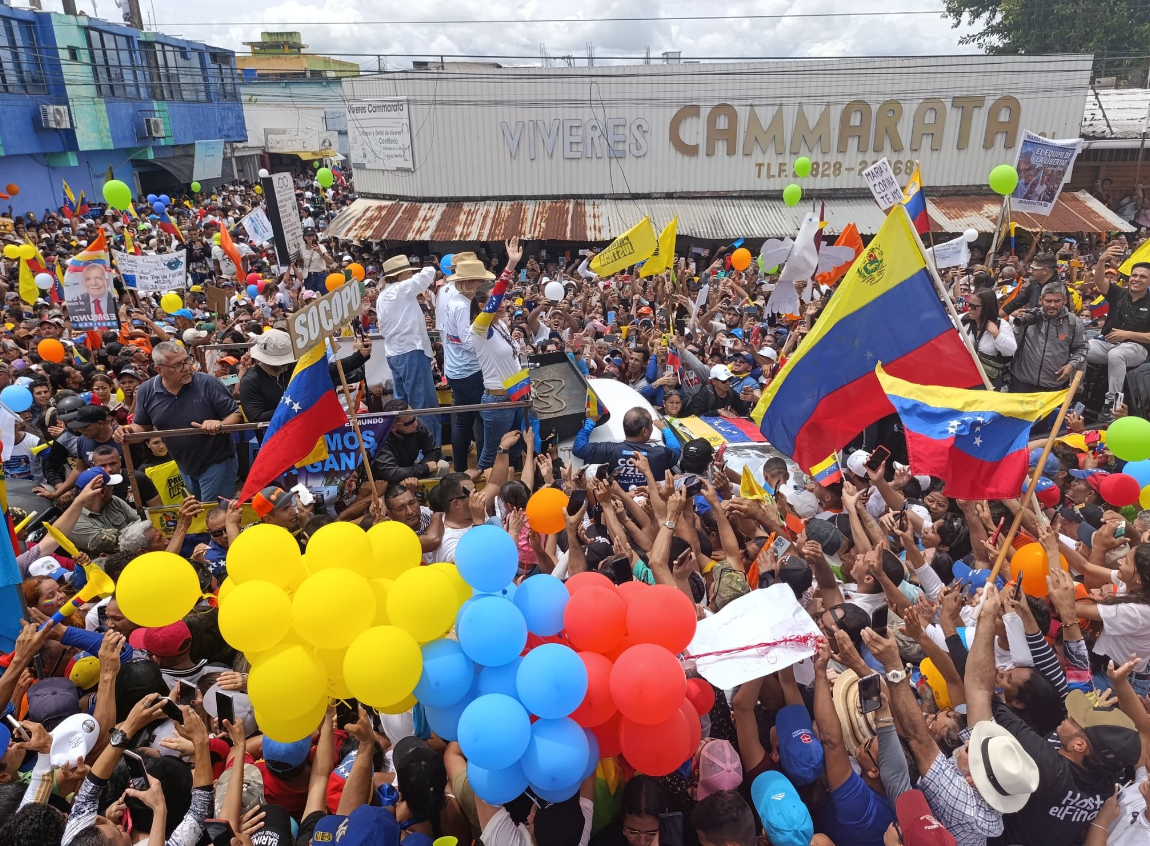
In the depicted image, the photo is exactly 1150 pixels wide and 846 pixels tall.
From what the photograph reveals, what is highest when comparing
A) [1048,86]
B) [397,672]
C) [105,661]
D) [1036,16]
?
[1036,16]

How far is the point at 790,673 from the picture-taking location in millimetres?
3186

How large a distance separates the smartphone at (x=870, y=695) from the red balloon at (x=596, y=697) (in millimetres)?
1070

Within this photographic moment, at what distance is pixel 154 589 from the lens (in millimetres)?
2980

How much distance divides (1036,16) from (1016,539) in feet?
137

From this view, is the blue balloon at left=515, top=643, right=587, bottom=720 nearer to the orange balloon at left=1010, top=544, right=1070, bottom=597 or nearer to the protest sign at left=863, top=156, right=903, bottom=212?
the orange balloon at left=1010, top=544, right=1070, bottom=597

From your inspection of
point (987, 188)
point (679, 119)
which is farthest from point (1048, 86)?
point (679, 119)

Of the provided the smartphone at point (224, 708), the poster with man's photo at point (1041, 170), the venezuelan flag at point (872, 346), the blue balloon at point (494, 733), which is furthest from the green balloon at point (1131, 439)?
the poster with man's photo at point (1041, 170)

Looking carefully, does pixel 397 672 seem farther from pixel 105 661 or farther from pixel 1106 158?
pixel 1106 158

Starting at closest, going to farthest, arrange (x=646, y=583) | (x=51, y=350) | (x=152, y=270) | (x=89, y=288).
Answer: (x=646, y=583), (x=51, y=350), (x=89, y=288), (x=152, y=270)

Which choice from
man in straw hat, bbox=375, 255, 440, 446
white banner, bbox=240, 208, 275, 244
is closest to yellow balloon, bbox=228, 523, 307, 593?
man in straw hat, bbox=375, 255, 440, 446

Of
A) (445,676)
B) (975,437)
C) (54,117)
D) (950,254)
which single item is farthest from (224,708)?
(54,117)

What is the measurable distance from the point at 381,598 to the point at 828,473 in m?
3.36

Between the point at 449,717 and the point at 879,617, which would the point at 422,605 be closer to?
the point at 449,717

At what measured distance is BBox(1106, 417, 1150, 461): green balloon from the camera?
4.70 meters
